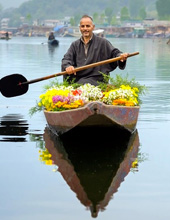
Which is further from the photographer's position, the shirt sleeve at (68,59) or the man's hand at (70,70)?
the shirt sleeve at (68,59)

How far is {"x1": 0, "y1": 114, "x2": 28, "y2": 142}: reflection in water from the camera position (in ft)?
36.0

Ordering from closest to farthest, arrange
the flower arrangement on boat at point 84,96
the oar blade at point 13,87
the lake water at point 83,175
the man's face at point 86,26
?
1. the lake water at point 83,175
2. the flower arrangement on boat at point 84,96
3. the man's face at point 86,26
4. the oar blade at point 13,87

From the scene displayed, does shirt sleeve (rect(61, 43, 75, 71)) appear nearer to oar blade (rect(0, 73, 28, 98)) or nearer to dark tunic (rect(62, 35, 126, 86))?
dark tunic (rect(62, 35, 126, 86))

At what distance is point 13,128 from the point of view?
475 inches

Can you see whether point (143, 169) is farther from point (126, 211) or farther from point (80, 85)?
point (80, 85)

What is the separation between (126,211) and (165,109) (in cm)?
781

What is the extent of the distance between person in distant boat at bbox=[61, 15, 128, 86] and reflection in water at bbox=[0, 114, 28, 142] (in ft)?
3.27

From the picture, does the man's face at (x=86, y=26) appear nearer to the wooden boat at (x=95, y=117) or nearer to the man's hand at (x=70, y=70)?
the man's hand at (x=70, y=70)

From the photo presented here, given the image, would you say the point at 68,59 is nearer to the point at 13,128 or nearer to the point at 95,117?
the point at 13,128

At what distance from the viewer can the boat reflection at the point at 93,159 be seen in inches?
288

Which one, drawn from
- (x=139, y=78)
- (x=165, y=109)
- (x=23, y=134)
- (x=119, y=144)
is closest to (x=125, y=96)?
(x=119, y=144)

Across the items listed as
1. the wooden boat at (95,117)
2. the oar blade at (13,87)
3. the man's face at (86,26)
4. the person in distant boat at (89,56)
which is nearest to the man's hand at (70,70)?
the person in distant boat at (89,56)

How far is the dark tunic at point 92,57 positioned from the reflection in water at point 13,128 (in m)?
1.02

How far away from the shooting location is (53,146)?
10086mm
